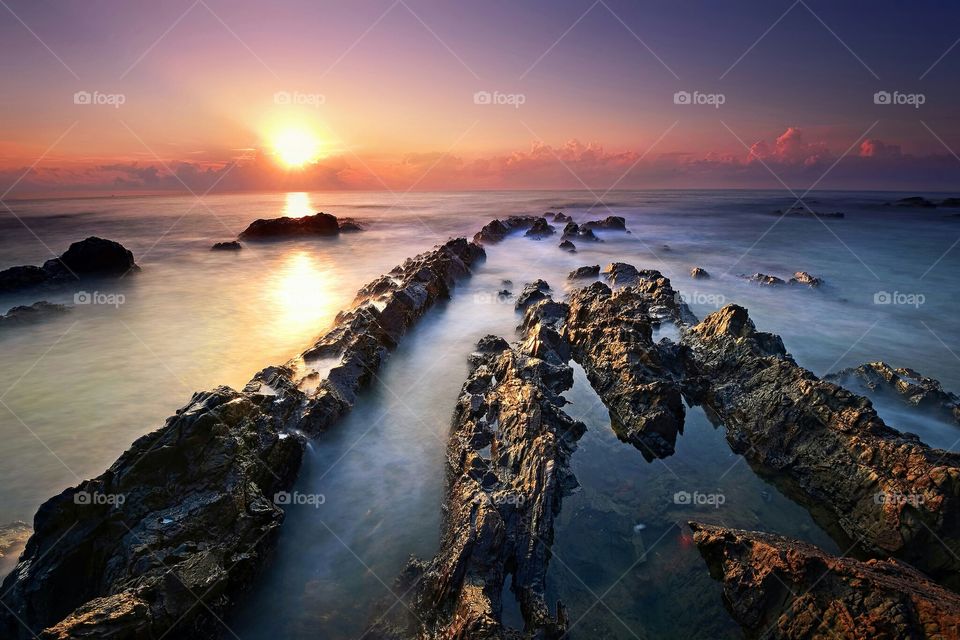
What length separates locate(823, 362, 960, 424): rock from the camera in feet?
26.2

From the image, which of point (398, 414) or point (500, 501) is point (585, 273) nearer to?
point (398, 414)

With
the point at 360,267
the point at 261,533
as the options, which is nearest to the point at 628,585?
the point at 261,533

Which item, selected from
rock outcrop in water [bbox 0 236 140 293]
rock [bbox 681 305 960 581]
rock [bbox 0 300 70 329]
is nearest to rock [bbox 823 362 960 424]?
rock [bbox 681 305 960 581]

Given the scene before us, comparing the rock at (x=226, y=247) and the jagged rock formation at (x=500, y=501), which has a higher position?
the rock at (x=226, y=247)

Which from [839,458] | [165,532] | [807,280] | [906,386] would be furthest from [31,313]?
[807,280]

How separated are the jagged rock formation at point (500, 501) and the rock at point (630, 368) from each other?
2.88ft

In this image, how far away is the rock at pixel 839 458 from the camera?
4.95 metres

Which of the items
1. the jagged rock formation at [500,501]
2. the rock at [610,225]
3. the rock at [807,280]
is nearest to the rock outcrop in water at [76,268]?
the jagged rock formation at [500,501]

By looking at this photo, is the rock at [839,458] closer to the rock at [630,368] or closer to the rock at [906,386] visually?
the rock at [630,368]

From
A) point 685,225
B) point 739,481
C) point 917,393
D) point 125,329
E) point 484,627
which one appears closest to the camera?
point 484,627

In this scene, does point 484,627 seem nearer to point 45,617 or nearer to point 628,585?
point 628,585

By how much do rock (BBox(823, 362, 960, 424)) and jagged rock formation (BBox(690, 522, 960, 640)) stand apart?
210 inches

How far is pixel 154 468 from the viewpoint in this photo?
17.3 feet

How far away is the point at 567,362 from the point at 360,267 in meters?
17.1
